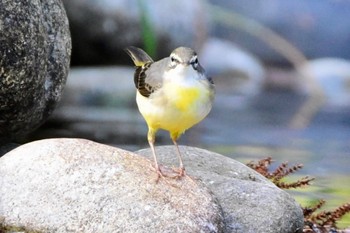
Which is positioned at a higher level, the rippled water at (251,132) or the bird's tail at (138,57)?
the bird's tail at (138,57)

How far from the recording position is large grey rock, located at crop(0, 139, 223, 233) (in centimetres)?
550

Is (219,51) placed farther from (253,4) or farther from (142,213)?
(142,213)

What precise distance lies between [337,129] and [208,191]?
7.43m

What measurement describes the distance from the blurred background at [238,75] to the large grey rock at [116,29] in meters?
0.01

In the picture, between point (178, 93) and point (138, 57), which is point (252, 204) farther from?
point (138, 57)

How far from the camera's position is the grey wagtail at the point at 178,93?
220 inches

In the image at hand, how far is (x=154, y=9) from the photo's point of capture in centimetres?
1480

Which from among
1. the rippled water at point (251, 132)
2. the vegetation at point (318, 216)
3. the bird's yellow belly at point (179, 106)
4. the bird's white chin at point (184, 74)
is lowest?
the rippled water at point (251, 132)

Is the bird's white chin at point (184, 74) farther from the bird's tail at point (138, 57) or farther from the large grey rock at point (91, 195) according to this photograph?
the bird's tail at point (138, 57)

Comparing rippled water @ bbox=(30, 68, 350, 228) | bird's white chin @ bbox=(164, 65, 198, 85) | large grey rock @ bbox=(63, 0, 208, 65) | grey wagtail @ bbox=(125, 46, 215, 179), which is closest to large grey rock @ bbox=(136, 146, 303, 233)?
grey wagtail @ bbox=(125, 46, 215, 179)

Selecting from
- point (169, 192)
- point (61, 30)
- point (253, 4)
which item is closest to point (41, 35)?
point (61, 30)

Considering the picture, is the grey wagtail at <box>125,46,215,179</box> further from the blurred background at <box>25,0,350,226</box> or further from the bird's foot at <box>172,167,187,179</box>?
the blurred background at <box>25,0,350,226</box>

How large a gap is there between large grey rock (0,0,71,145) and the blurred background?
3.22 meters

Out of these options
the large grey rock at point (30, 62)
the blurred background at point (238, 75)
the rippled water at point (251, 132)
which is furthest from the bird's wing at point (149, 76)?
the blurred background at point (238, 75)
